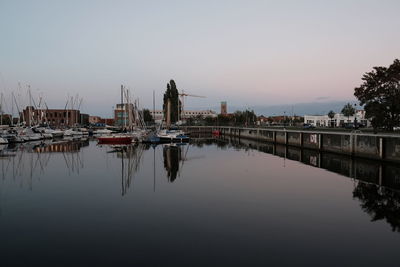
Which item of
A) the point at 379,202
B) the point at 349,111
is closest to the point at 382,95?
the point at 379,202

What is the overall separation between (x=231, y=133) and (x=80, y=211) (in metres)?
86.1

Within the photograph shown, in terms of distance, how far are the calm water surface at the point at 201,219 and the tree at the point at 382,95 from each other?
8958 mm

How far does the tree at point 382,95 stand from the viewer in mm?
31955

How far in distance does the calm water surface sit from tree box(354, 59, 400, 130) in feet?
29.4

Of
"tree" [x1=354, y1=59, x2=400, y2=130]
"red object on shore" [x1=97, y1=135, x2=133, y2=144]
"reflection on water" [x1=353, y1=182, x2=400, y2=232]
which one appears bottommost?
"reflection on water" [x1=353, y1=182, x2=400, y2=232]

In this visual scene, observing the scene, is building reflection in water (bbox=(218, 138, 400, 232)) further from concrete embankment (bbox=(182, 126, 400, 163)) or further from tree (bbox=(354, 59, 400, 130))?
tree (bbox=(354, 59, 400, 130))

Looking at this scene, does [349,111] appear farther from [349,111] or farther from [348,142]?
[348,142]

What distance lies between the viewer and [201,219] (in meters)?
13.4

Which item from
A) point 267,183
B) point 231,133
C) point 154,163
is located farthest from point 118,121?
point 267,183

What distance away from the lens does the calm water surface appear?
9.61 m

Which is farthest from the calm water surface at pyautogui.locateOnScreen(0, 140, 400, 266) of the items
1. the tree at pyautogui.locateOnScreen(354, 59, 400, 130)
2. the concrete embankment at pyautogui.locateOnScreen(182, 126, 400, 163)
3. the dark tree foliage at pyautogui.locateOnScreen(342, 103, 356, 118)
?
the dark tree foliage at pyautogui.locateOnScreen(342, 103, 356, 118)

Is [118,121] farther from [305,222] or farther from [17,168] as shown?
[305,222]

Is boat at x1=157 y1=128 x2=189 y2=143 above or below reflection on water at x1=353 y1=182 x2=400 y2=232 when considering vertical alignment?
above

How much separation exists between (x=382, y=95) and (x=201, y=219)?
28170 mm
